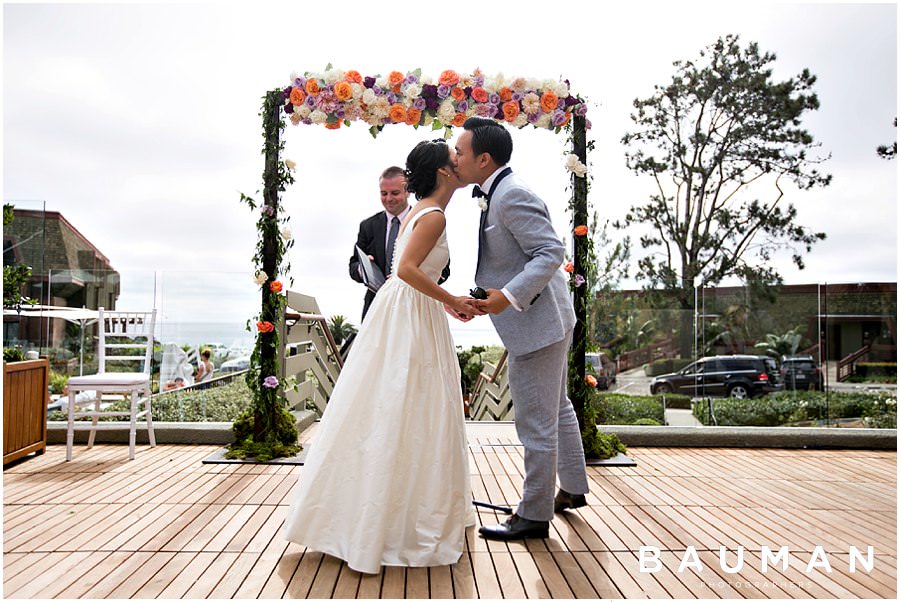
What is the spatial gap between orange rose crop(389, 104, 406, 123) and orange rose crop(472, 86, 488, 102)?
455 mm

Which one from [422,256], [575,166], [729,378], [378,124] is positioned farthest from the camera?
[729,378]

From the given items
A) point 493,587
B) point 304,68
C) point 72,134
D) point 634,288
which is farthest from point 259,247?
point 72,134

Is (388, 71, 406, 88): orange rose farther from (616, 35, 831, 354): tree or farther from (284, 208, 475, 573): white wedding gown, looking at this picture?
(616, 35, 831, 354): tree

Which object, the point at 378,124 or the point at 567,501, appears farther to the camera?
the point at 378,124

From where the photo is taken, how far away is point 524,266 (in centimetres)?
264

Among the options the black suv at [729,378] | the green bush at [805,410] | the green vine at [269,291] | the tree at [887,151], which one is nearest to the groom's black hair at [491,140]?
the green vine at [269,291]

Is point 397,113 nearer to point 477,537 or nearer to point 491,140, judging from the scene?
point 491,140

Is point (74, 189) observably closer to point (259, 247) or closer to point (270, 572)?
point (259, 247)

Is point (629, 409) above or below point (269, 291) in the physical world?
→ below

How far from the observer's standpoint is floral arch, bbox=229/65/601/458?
13.6 feet

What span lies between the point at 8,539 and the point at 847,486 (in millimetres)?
4200

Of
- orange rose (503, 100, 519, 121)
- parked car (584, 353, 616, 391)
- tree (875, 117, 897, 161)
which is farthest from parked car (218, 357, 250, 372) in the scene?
tree (875, 117, 897, 161)

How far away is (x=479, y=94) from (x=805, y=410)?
3.93 m

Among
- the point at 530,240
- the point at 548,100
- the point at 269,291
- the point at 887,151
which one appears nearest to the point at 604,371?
the point at 548,100
